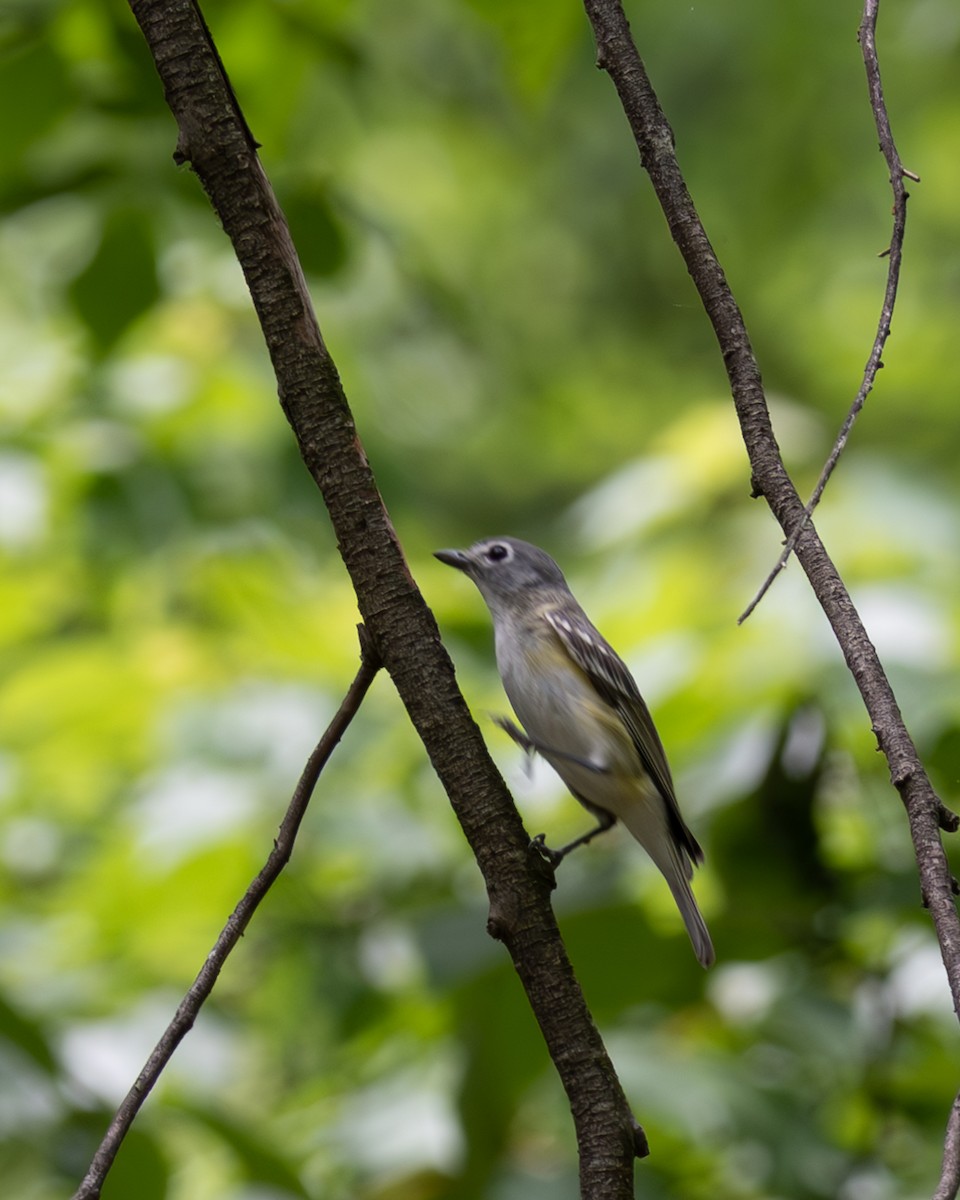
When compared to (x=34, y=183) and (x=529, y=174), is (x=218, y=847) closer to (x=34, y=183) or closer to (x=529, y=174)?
(x=34, y=183)

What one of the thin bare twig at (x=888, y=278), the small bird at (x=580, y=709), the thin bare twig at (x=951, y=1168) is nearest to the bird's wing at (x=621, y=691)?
the small bird at (x=580, y=709)

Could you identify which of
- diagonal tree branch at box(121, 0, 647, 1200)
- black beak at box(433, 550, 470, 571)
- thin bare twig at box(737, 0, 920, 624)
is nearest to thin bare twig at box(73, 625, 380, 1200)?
diagonal tree branch at box(121, 0, 647, 1200)

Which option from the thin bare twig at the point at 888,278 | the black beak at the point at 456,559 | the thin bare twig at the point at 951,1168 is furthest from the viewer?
the black beak at the point at 456,559

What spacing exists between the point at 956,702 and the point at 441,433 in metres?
6.31

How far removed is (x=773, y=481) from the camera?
1.50m

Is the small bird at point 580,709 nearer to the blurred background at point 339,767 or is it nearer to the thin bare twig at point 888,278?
the blurred background at point 339,767

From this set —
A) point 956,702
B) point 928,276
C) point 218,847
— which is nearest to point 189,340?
point 218,847

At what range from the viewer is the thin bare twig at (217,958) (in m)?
1.54

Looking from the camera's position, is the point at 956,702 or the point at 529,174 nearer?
the point at 956,702

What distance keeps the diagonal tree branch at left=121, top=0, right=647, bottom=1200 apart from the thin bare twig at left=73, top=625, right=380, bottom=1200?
0.08m

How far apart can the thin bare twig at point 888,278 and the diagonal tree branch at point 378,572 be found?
0.38 m

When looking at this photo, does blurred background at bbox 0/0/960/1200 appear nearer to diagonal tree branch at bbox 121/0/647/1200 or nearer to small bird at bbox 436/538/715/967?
small bird at bbox 436/538/715/967

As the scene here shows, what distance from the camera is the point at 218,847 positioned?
3424 millimetres

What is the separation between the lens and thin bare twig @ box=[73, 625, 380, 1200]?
60.8 inches
